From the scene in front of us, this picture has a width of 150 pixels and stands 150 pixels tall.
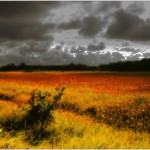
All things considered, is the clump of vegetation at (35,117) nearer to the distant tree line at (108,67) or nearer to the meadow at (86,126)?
the meadow at (86,126)

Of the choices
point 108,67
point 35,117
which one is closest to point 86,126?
point 35,117

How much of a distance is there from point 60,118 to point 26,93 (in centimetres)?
733

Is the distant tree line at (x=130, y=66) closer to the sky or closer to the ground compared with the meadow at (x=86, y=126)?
closer to the sky

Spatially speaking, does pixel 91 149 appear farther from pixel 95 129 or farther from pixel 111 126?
pixel 111 126

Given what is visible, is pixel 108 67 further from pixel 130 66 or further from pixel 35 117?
pixel 35 117

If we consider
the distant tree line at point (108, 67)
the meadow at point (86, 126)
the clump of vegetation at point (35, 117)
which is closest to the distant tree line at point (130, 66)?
the distant tree line at point (108, 67)

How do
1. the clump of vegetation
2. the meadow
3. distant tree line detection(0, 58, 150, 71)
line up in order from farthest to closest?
1. distant tree line detection(0, 58, 150, 71)
2. the clump of vegetation
3. the meadow

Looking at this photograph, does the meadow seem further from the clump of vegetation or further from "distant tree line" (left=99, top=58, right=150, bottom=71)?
"distant tree line" (left=99, top=58, right=150, bottom=71)

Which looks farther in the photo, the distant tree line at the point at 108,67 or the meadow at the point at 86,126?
the distant tree line at the point at 108,67

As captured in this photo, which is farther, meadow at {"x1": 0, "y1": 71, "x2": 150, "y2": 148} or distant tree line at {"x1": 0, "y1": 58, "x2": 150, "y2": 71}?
distant tree line at {"x1": 0, "y1": 58, "x2": 150, "y2": 71}

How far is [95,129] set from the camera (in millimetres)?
9727

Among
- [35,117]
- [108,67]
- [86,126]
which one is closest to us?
[86,126]

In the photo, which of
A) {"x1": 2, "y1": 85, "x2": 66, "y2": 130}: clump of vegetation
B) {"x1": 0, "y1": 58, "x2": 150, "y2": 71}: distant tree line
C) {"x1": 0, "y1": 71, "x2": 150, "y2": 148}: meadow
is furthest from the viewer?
{"x1": 0, "y1": 58, "x2": 150, "y2": 71}: distant tree line

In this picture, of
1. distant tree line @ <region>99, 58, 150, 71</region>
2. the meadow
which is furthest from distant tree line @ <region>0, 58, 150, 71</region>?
the meadow
